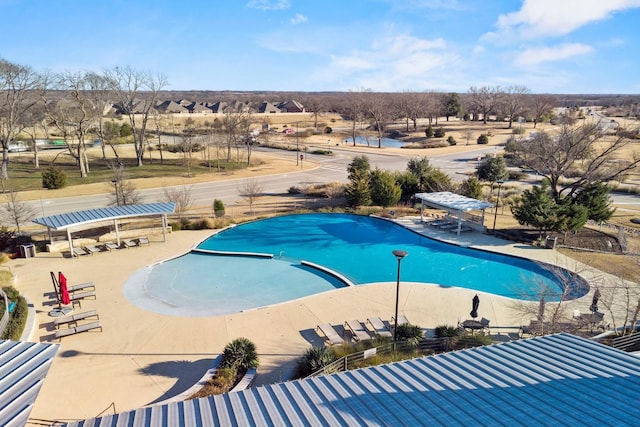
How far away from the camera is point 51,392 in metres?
11.4

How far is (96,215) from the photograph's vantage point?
23.0 m

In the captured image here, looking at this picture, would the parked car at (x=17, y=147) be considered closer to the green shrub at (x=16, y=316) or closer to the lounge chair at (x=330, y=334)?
the green shrub at (x=16, y=316)

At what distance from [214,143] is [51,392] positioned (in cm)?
4846

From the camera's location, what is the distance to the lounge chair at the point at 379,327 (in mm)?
14406

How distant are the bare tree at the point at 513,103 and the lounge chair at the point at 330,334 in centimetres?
8968

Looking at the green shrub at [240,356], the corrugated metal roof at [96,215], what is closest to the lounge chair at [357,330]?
the green shrub at [240,356]

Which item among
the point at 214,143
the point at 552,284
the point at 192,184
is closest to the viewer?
the point at 552,284

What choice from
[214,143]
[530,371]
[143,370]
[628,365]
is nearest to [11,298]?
[143,370]

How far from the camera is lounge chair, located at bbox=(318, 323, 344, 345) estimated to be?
543 inches

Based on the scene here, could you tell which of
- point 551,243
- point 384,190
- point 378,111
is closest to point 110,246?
point 384,190

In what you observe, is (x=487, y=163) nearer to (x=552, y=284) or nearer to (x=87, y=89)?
(x=552, y=284)

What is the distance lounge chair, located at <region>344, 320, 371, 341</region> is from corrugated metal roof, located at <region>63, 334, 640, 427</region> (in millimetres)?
5360

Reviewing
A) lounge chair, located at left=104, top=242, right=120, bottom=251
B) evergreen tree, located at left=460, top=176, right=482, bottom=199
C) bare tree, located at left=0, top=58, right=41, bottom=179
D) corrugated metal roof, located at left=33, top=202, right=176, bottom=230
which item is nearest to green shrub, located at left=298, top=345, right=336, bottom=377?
corrugated metal roof, located at left=33, top=202, right=176, bottom=230

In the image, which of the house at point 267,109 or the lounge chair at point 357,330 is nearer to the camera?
the lounge chair at point 357,330
